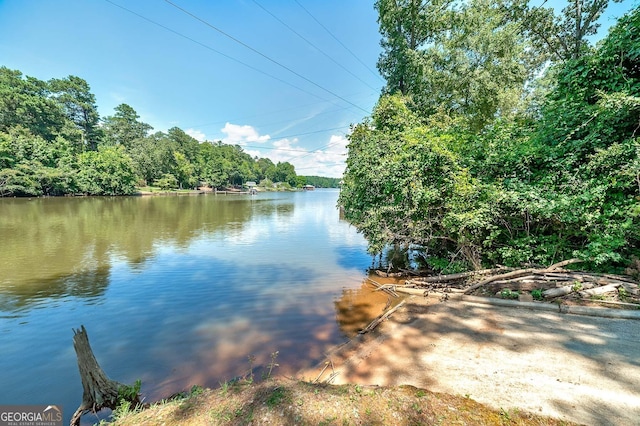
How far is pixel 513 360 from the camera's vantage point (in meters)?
3.72

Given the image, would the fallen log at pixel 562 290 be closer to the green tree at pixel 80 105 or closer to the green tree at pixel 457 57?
the green tree at pixel 457 57

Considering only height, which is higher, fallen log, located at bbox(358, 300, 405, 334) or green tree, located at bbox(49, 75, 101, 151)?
green tree, located at bbox(49, 75, 101, 151)

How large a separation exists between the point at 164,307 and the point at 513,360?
814 centimetres

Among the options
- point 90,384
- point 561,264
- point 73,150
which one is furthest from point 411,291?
point 73,150

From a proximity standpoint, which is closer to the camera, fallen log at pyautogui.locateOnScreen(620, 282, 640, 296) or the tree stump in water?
the tree stump in water

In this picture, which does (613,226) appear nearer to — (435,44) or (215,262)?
(215,262)

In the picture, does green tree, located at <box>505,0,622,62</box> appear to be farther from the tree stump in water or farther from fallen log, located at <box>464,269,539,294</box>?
the tree stump in water

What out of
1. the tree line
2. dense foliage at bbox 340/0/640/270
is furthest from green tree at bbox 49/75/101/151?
dense foliage at bbox 340/0/640/270

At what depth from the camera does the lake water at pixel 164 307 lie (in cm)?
501

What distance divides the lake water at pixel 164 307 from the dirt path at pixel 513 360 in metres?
1.40

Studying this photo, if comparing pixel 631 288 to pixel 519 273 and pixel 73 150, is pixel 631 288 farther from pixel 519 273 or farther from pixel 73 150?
pixel 73 150

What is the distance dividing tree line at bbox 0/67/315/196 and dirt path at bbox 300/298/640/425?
51.8 metres

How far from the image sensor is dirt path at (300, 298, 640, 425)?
2.81 meters

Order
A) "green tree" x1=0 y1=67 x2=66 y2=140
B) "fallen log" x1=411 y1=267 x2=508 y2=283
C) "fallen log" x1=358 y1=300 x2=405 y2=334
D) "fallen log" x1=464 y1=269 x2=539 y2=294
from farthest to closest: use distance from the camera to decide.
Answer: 1. "green tree" x1=0 y1=67 x2=66 y2=140
2. "fallen log" x1=411 y1=267 x2=508 y2=283
3. "fallen log" x1=464 y1=269 x2=539 y2=294
4. "fallen log" x1=358 y1=300 x2=405 y2=334
